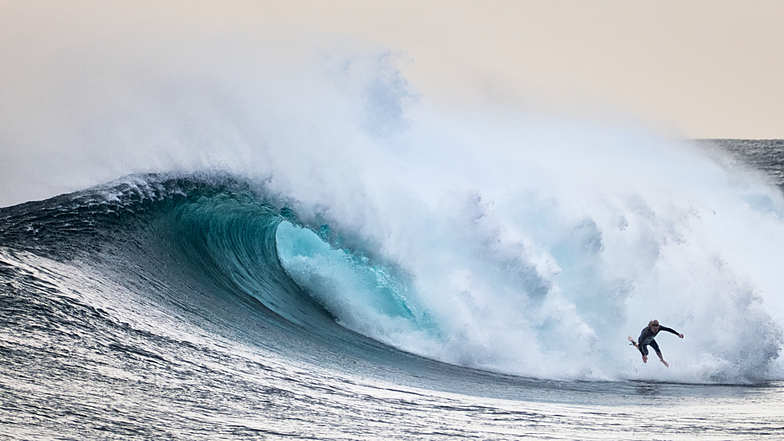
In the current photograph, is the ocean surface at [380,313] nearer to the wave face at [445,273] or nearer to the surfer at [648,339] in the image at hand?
the wave face at [445,273]

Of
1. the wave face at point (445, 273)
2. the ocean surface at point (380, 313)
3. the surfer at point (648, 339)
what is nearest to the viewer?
the ocean surface at point (380, 313)

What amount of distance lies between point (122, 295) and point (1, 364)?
7.91ft

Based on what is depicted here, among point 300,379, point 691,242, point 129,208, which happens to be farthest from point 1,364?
point 691,242

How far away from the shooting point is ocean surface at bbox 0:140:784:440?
5.74m

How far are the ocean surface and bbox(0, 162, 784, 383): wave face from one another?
30mm

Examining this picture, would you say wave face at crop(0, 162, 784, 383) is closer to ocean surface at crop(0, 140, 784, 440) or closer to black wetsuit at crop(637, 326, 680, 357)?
ocean surface at crop(0, 140, 784, 440)

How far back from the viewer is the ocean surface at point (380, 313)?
5738 millimetres

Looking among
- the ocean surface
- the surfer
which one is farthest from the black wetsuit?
the ocean surface

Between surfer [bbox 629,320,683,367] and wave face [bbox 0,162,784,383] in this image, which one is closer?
wave face [bbox 0,162,784,383]

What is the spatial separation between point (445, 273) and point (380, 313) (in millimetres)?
991

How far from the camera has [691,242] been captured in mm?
12469

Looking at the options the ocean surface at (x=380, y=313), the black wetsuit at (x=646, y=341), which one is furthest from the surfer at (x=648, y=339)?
the ocean surface at (x=380, y=313)

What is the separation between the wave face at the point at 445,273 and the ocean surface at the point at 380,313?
3cm

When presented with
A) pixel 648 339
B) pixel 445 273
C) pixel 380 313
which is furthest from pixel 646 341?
pixel 380 313
